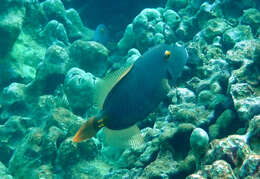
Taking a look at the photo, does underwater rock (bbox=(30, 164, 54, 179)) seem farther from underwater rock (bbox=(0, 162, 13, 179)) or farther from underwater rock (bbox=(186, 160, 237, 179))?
underwater rock (bbox=(186, 160, 237, 179))

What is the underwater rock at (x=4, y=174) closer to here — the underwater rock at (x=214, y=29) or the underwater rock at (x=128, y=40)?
the underwater rock at (x=128, y=40)

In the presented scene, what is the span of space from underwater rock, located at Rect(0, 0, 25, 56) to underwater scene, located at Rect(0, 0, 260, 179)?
2 cm

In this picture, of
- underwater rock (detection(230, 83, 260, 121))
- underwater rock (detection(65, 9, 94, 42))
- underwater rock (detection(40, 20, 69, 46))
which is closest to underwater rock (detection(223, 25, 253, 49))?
underwater rock (detection(230, 83, 260, 121))

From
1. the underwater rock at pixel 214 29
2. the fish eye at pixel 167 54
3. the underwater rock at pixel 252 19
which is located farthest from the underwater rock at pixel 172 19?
the fish eye at pixel 167 54

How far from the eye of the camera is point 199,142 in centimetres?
236

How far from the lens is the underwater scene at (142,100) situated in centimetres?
223

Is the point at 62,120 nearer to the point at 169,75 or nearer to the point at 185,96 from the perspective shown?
the point at 185,96

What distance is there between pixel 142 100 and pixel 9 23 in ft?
14.1

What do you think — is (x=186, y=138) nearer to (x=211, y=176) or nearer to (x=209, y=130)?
(x=209, y=130)

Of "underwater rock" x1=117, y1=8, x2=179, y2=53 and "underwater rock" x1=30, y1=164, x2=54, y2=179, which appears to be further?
"underwater rock" x1=117, y1=8, x2=179, y2=53

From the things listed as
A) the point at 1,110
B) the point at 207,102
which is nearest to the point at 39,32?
the point at 1,110

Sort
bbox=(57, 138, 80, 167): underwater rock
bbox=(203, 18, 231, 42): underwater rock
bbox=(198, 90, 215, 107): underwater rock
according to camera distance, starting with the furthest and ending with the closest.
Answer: bbox=(203, 18, 231, 42): underwater rock < bbox=(57, 138, 80, 167): underwater rock < bbox=(198, 90, 215, 107): underwater rock

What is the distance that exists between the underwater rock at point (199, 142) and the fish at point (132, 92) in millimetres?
471

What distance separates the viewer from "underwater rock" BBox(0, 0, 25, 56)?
541 cm
